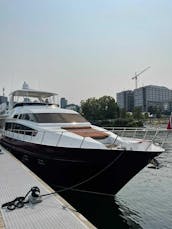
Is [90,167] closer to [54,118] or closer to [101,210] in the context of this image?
[101,210]

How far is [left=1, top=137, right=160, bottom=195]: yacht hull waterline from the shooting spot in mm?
11102

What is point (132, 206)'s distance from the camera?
11.7 meters

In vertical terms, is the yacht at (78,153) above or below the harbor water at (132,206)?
above

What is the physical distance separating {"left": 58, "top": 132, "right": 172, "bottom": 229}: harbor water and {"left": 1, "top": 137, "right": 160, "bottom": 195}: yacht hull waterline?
0.42m

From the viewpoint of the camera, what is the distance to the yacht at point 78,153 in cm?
1120

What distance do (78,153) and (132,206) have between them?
8.66ft

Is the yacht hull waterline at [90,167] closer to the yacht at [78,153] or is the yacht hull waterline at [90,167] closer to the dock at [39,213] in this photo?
the yacht at [78,153]

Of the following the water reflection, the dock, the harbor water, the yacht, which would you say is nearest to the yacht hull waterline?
the yacht

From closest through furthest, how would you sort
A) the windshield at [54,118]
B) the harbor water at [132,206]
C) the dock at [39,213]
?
the dock at [39,213]
the harbor water at [132,206]
the windshield at [54,118]

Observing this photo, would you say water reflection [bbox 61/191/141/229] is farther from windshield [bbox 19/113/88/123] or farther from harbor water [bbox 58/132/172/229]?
windshield [bbox 19/113/88/123]

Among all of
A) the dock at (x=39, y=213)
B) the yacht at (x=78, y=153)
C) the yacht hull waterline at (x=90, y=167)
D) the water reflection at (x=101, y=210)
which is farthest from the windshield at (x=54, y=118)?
the dock at (x=39, y=213)

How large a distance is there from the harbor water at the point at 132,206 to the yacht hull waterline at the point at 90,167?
42cm

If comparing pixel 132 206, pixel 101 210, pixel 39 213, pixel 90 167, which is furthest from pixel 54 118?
pixel 39 213

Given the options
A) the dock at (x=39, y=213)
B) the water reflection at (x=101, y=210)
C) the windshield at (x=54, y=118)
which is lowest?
the water reflection at (x=101, y=210)
